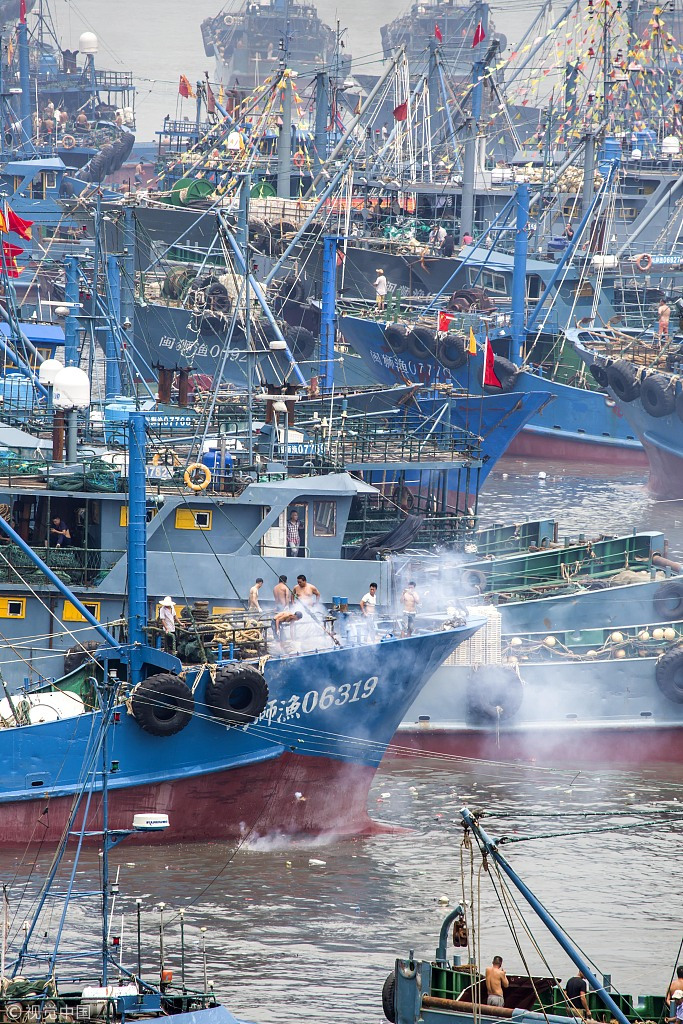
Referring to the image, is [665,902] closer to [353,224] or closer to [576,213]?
[353,224]

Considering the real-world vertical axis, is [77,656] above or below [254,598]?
below

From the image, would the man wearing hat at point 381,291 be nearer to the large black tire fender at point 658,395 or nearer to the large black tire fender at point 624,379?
the large black tire fender at point 624,379

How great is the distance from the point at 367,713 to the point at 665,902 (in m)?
4.86

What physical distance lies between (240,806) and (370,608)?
3637mm

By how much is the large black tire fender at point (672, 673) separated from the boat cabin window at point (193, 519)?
292 inches

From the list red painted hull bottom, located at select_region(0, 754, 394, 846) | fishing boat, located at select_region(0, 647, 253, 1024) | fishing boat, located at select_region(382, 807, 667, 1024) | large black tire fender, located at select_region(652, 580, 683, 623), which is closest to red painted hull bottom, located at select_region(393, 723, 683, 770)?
large black tire fender, located at select_region(652, 580, 683, 623)

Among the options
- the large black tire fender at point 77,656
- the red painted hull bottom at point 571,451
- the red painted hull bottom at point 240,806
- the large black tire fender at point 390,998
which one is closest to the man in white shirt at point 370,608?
the red painted hull bottom at point 240,806

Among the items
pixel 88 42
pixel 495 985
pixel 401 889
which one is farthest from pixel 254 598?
pixel 88 42

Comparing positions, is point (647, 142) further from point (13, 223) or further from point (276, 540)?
point (276, 540)

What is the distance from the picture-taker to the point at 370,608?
85.9 ft

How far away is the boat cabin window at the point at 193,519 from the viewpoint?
27219 mm

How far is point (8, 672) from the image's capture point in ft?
87.7

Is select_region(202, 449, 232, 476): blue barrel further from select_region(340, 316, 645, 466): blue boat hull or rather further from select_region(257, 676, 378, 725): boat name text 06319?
select_region(340, 316, 645, 466): blue boat hull

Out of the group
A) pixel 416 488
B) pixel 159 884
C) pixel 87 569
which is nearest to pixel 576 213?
pixel 416 488
